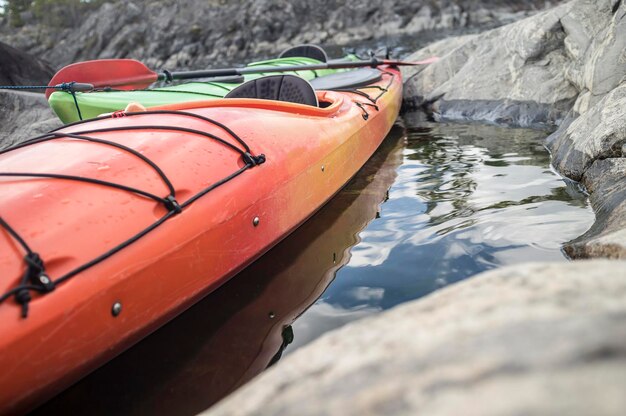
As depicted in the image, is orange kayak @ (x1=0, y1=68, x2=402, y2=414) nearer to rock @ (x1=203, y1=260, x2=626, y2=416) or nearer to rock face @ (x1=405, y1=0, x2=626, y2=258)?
rock @ (x1=203, y1=260, x2=626, y2=416)

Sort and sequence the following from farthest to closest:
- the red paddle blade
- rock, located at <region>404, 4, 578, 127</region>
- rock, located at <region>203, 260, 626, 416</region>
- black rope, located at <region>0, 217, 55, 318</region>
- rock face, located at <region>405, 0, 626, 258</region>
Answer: rock, located at <region>404, 4, 578, 127</region>, the red paddle blade, rock face, located at <region>405, 0, 626, 258</region>, black rope, located at <region>0, 217, 55, 318</region>, rock, located at <region>203, 260, 626, 416</region>

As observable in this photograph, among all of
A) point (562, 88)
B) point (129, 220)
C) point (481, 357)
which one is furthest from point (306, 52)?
point (481, 357)

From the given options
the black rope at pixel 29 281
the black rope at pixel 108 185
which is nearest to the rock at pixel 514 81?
the black rope at pixel 108 185

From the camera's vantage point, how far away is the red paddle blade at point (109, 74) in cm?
558

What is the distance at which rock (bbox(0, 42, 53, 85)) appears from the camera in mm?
9867

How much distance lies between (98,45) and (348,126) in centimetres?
3746

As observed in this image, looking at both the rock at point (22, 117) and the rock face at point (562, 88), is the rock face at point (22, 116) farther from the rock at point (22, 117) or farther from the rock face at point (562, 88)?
the rock face at point (562, 88)

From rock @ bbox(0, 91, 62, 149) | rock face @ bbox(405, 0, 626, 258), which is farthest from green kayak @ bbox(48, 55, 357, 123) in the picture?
rock face @ bbox(405, 0, 626, 258)

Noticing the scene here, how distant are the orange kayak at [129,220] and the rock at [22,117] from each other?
3415 millimetres

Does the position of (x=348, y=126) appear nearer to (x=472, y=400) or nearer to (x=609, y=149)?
(x=609, y=149)

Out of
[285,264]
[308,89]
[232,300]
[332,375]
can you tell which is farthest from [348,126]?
[332,375]

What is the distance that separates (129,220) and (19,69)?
10.1m

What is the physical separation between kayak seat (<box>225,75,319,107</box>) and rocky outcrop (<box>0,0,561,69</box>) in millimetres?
26262

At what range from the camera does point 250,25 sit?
33.2 meters
